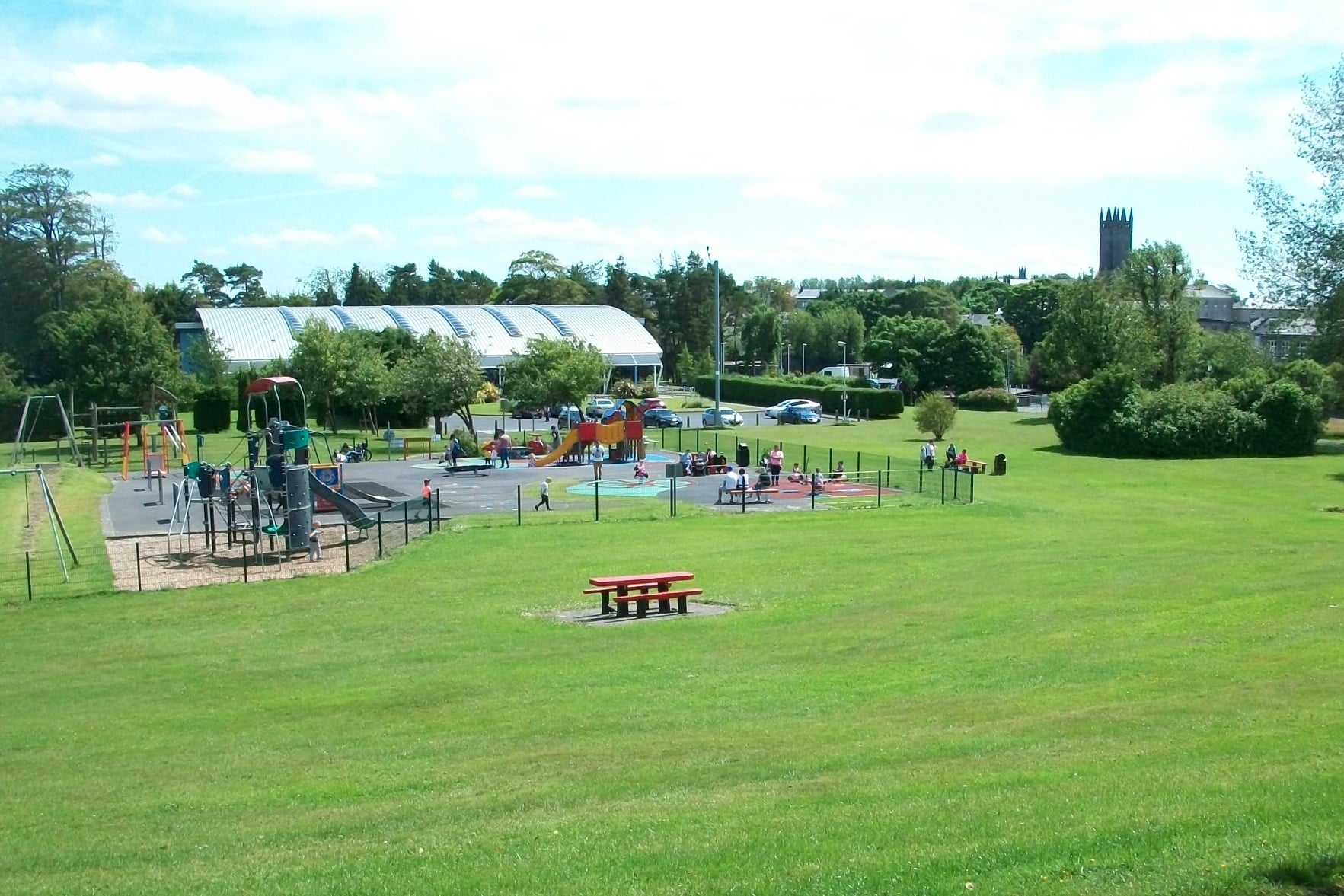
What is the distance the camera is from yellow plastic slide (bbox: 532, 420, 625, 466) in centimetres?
5147

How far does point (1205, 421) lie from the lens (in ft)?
186

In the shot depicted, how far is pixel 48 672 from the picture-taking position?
1830cm

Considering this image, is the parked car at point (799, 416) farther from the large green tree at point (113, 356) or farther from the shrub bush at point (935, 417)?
the large green tree at point (113, 356)

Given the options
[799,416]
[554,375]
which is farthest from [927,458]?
[799,416]

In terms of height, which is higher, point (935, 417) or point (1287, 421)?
point (935, 417)

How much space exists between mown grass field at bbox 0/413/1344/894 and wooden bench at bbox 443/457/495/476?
66.3 ft

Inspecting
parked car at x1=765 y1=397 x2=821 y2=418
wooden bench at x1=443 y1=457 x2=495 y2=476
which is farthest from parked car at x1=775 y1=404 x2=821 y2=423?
wooden bench at x1=443 y1=457 x2=495 y2=476

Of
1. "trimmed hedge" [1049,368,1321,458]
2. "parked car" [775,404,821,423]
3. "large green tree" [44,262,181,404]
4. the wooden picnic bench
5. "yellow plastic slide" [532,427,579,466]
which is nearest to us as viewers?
the wooden picnic bench

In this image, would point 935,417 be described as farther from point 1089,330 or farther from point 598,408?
point 1089,330

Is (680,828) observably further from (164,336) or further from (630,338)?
(630,338)

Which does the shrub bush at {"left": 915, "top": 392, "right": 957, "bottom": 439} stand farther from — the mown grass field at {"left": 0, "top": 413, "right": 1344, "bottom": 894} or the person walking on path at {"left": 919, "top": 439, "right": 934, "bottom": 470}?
the mown grass field at {"left": 0, "top": 413, "right": 1344, "bottom": 894}

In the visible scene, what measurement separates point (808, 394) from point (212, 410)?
137 feet

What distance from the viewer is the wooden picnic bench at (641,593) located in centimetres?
2214

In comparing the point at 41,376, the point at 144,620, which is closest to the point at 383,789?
the point at 144,620
